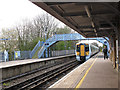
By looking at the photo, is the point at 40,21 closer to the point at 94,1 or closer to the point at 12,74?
the point at 12,74

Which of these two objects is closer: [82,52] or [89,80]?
[89,80]

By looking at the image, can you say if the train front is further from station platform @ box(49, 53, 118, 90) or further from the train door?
station platform @ box(49, 53, 118, 90)

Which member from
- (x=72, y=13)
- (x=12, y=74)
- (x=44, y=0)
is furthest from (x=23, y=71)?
(x=44, y=0)

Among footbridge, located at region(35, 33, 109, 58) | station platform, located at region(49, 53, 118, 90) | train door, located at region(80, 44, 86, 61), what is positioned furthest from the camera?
footbridge, located at region(35, 33, 109, 58)

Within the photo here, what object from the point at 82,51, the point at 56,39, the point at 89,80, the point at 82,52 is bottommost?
the point at 89,80

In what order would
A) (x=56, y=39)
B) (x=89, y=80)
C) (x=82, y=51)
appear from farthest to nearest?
1. (x=56, y=39)
2. (x=82, y=51)
3. (x=89, y=80)

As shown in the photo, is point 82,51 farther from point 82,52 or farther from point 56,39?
point 56,39

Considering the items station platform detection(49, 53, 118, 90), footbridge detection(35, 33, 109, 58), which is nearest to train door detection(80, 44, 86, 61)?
footbridge detection(35, 33, 109, 58)

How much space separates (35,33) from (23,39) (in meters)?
5.23

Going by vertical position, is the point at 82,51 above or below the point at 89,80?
above

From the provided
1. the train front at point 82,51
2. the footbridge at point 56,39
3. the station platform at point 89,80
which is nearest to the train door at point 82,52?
the train front at point 82,51

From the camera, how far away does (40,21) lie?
43750 millimetres

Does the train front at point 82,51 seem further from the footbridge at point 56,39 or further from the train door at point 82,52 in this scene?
the footbridge at point 56,39

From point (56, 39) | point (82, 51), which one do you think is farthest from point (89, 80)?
point (56, 39)
